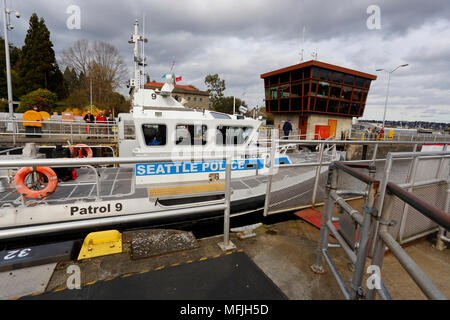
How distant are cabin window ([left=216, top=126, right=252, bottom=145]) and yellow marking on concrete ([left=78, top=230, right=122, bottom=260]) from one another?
357cm

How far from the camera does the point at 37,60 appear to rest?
122ft

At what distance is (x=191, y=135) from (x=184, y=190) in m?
1.41

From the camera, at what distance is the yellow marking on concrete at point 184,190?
4.60m

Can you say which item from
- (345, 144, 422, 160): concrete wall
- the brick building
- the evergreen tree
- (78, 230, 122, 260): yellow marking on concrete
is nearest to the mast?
(78, 230, 122, 260): yellow marking on concrete

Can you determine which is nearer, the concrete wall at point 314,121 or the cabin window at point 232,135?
the cabin window at point 232,135

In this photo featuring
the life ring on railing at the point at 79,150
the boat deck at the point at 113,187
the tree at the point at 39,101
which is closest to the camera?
the boat deck at the point at 113,187

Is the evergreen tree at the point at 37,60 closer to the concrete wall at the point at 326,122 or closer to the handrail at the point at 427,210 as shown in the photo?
the concrete wall at the point at 326,122

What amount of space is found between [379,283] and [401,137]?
106 ft

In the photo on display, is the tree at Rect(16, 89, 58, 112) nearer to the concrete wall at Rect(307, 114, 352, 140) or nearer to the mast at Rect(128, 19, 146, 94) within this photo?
the mast at Rect(128, 19, 146, 94)

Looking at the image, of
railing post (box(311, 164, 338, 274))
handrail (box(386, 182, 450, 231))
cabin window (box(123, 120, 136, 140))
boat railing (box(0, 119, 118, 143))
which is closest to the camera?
handrail (box(386, 182, 450, 231))

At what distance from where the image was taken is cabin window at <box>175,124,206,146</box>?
17.9ft

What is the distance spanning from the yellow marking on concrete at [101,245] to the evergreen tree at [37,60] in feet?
147

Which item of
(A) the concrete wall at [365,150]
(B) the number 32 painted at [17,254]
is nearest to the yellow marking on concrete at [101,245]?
(B) the number 32 painted at [17,254]
